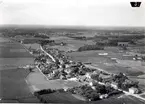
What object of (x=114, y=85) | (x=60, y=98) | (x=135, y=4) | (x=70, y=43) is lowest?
(x=60, y=98)

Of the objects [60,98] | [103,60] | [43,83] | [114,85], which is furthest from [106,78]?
[43,83]

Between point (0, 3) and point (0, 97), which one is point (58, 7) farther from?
point (0, 97)

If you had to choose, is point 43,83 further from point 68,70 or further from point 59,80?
point 68,70

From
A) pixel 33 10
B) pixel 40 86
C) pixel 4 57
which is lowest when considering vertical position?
pixel 40 86

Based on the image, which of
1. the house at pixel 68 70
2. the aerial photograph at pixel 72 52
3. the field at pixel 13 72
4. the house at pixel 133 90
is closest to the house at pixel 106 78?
the aerial photograph at pixel 72 52

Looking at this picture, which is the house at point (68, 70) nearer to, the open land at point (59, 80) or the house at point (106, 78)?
the open land at point (59, 80)

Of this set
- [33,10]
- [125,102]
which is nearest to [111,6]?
[33,10]

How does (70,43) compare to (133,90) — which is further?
(70,43)

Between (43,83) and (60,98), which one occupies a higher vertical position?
(43,83)
